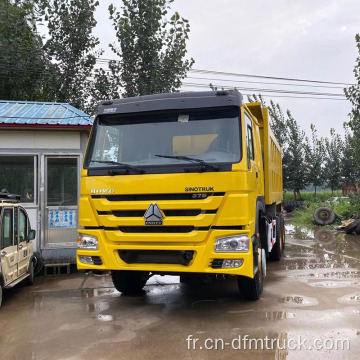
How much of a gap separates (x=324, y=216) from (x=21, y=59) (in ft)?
52.2

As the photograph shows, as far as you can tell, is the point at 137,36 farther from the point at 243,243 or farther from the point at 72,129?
the point at 243,243

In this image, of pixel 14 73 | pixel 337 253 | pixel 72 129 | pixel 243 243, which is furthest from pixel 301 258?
pixel 14 73

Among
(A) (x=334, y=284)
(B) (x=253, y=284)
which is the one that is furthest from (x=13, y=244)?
(A) (x=334, y=284)

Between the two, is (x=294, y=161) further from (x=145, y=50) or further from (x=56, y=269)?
(x=56, y=269)

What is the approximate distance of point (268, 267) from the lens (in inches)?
344

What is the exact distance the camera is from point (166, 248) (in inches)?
193

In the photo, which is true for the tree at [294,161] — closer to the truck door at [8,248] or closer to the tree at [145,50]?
the tree at [145,50]

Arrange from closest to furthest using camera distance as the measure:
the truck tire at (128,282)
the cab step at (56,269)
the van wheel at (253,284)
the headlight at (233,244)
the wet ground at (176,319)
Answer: the wet ground at (176,319) → the headlight at (233,244) → the van wheel at (253,284) → the truck tire at (128,282) → the cab step at (56,269)

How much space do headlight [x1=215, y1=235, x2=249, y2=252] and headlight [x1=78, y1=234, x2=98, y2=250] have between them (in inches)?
63.3

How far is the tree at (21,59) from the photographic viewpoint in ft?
61.1

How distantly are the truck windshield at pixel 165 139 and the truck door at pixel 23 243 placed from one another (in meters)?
2.44

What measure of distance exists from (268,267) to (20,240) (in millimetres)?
5150

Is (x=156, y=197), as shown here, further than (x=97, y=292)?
No

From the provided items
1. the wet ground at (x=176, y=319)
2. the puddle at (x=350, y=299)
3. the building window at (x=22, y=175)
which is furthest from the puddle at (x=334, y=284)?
the building window at (x=22, y=175)
